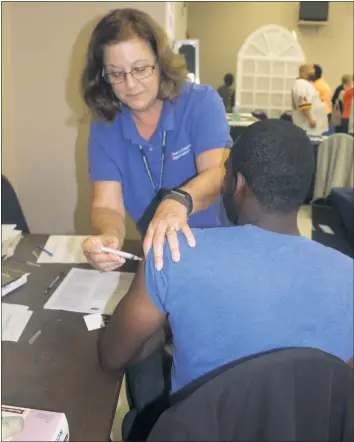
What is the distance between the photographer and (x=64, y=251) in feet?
5.57

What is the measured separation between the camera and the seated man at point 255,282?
2.62ft

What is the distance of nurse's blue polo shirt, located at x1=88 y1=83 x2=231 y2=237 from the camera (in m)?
1.52

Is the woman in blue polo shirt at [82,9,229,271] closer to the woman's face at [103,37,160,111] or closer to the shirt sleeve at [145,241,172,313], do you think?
the woman's face at [103,37,160,111]

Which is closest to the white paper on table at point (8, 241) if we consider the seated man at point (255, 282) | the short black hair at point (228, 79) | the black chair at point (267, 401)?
the seated man at point (255, 282)

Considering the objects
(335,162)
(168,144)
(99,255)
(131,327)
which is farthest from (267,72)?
(131,327)

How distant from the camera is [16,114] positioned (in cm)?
257

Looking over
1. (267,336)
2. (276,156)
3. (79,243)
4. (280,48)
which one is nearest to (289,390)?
(267,336)

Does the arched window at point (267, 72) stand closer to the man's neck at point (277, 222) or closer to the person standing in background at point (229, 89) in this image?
the person standing in background at point (229, 89)

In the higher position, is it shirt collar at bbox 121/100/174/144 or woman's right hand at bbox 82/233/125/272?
shirt collar at bbox 121/100/174/144

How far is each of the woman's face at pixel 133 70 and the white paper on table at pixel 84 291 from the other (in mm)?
523

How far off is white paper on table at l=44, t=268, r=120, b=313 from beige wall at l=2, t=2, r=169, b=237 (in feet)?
3.68

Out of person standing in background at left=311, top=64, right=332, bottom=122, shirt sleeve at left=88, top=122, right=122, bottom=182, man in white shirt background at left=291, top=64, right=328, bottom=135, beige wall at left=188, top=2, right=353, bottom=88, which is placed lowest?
shirt sleeve at left=88, top=122, right=122, bottom=182

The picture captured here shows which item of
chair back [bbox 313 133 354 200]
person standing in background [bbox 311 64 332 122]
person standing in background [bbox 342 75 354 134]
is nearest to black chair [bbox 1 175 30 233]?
chair back [bbox 313 133 354 200]

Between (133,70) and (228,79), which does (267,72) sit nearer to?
(228,79)
